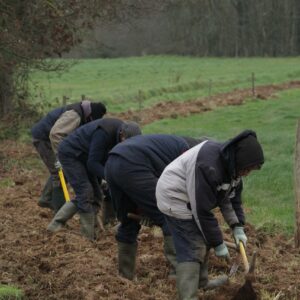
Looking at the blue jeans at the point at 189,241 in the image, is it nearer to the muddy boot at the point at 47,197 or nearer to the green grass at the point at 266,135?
the green grass at the point at 266,135

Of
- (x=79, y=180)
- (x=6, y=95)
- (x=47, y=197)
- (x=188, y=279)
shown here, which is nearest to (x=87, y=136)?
(x=79, y=180)

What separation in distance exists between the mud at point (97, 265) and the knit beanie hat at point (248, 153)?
3.83 ft

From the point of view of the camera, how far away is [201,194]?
496 centimetres

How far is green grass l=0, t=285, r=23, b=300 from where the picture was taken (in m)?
5.57

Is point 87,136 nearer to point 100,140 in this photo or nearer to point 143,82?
point 100,140

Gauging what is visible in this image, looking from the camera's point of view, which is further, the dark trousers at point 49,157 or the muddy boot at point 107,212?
the dark trousers at point 49,157

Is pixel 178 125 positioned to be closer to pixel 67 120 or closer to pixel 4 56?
pixel 4 56

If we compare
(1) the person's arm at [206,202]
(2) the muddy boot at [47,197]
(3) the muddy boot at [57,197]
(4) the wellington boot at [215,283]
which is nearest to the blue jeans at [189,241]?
(1) the person's arm at [206,202]

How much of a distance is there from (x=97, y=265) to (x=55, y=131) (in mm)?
2443

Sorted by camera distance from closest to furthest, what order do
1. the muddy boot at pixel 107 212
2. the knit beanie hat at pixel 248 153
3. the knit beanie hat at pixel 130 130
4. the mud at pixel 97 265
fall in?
the knit beanie hat at pixel 248 153
the mud at pixel 97 265
the knit beanie hat at pixel 130 130
the muddy boot at pixel 107 212

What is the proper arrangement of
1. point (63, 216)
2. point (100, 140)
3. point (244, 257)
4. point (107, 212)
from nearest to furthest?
point (244, 257) < point (100, 140) < point (63, 216) < point (107, 212)

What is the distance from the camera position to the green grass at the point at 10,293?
557 centimetres

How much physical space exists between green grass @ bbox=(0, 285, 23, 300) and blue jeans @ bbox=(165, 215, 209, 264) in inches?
56.6

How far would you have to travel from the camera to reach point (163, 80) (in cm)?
3647
